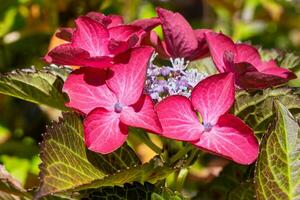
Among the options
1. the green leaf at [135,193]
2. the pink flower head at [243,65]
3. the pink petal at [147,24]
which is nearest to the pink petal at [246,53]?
the pink flower head at [243,65]

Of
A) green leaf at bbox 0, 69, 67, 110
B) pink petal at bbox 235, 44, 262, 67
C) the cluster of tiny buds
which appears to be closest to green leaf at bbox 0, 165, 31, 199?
green leaf at bbox 0, 69, 67, 110

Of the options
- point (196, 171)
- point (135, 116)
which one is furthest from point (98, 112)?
point (196, 171)

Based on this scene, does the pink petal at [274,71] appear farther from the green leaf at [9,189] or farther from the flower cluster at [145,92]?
the green leaf at [9,189]

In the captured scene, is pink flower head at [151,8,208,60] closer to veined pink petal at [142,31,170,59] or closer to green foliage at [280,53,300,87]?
veined pink petal at [142,31,170,59]

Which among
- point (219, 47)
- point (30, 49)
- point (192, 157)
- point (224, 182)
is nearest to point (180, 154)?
point (192, 157)

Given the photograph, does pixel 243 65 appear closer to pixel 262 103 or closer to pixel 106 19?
pixel 262 103

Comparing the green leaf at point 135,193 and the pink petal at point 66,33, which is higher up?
the pink petal at point 66,33
